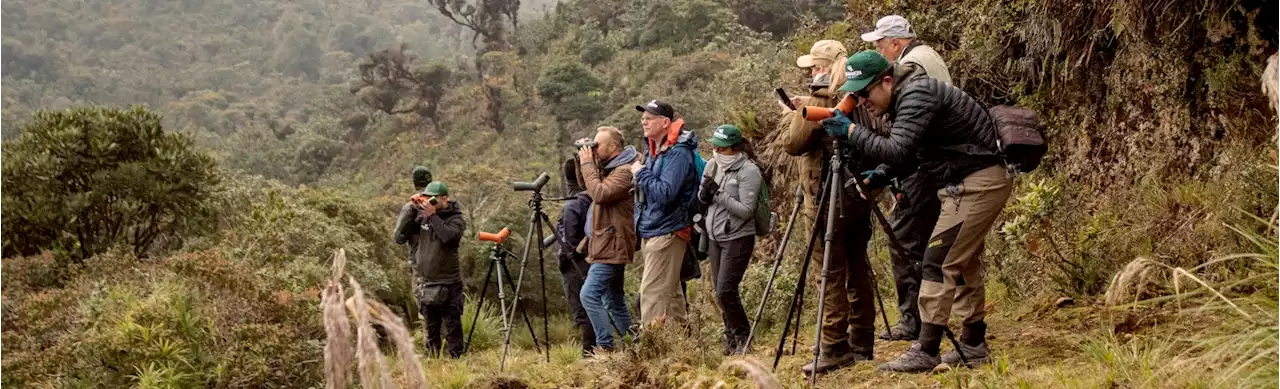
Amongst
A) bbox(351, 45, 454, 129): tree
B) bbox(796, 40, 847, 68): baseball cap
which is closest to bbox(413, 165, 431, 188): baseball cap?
bbox(796, 40, 847, 68): baseball cap

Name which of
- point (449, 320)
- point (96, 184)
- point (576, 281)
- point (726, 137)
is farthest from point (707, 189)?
point (96, 184)

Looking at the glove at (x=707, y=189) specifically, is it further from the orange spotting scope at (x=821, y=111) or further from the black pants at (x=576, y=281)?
the black pants at (x=576, y=281)

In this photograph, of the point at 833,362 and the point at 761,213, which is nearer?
the point at 833,362

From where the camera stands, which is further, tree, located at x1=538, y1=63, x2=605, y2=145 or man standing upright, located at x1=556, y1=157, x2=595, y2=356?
tree, located at x1=538, y1=63, x2=605, y2=145

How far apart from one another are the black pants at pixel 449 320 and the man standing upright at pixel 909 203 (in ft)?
11.6

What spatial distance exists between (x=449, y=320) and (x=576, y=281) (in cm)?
129

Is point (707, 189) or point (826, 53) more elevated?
point (826, 53)

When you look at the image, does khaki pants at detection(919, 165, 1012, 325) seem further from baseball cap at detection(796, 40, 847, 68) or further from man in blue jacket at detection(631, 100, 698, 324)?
man in blue jacket at detection(631, 100, 698, 324)

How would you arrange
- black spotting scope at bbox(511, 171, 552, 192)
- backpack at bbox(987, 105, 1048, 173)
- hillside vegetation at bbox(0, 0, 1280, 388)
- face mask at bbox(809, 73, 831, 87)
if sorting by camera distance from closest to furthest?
backpack at bbox(987, 105, 1048, 173) → hillside vegetation at bbox(0, 0, 1280, 388) → face mask at bbox(809, 73, 831, 87) → black spotting scope at bbox(511, 171, 552, 192)

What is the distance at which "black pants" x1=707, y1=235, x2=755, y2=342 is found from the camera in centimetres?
510

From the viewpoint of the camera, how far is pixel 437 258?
23.6 ft

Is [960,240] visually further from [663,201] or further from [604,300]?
[604,300]

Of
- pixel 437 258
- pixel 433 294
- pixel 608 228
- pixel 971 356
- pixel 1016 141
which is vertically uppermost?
pixel 1016 141

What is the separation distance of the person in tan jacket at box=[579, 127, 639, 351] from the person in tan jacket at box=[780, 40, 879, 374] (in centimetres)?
130
